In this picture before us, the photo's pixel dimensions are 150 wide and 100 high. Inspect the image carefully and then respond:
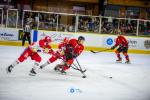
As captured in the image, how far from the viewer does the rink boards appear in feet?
41.2

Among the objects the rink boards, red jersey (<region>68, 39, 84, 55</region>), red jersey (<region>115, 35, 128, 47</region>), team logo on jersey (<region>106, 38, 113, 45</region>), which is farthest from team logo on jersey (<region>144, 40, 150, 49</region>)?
red jersey (<region>68, 39, 84, 55</region>)

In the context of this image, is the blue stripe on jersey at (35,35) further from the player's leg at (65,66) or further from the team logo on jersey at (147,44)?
the player's leg at (65,66)

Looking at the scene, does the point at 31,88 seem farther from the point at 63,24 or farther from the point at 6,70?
the point at 63,24

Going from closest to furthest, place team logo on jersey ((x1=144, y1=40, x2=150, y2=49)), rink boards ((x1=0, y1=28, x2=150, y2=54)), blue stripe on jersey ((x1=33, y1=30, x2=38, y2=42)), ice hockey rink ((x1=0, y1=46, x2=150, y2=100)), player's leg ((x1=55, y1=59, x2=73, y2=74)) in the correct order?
ice hockey rink ((x1=0, y1=46, x2=150, y2=100))
player's leg ((x1=55, y1=59, x2=73, y2=74))
rink boards ((x1=0, y1=28, x2=150, y2=54))
blue stripe on jersey ((x1=33, y1=30, x2=38, y2=42))
team logo on jersey ((x1=144, y1=40, x2=150, y2=49))

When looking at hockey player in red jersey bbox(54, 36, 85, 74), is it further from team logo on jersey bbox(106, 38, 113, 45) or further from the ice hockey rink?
team logo on jersey bbox(106, 38, 113, 45)

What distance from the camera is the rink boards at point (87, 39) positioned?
494 inches

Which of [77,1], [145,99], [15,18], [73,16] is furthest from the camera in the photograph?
[77,1]

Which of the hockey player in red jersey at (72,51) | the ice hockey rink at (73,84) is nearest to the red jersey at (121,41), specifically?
the ice hockey rink at (73,84)

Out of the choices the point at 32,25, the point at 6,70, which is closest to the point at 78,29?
the point at 32,25

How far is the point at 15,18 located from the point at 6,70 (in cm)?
583

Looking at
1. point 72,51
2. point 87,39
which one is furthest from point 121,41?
point 72,51

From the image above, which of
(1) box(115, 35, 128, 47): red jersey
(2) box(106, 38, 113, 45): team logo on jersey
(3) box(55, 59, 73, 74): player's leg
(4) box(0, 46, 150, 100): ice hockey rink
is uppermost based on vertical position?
(1) box(115, 35, 128, 47): red jersey

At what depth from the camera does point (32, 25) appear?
1269cm

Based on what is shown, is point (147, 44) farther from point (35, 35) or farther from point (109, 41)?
point (35, 35)
